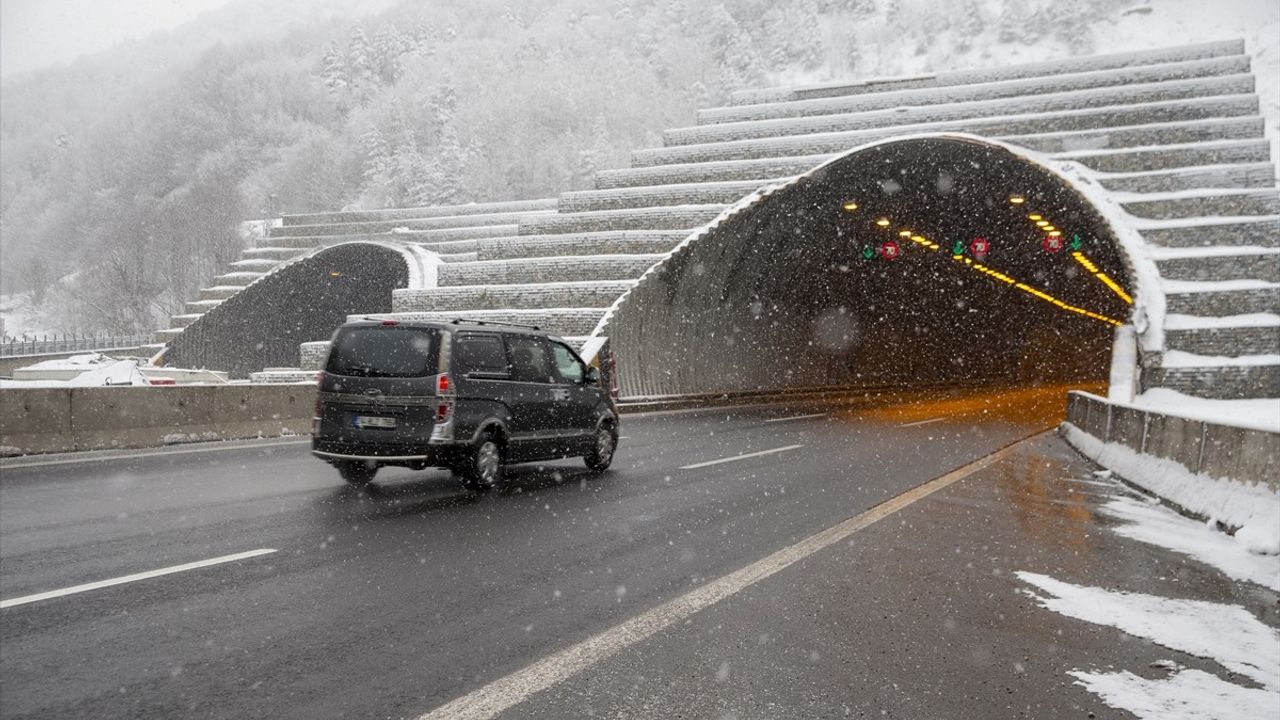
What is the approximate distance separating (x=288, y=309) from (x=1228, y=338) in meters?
47.4

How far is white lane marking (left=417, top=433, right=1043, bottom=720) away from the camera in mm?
4074

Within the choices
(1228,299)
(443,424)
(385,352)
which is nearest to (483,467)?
(443,424)

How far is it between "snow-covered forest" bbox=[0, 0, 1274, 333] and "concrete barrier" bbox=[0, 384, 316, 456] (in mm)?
88115

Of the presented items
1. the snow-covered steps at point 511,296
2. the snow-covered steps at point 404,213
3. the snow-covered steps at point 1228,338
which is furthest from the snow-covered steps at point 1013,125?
the snow-covered steps at point 404,213

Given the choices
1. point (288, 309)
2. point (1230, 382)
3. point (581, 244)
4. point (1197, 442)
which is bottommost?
point (1230, 382)

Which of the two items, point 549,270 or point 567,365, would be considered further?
point 549,270

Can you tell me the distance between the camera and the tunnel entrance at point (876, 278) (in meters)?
33.1

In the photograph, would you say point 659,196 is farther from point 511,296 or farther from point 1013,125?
point 1013,125

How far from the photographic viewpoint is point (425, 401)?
10172 millimetres

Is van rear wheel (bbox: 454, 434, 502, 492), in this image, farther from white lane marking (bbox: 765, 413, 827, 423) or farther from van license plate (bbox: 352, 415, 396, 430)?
white lane marking (bbox: 765, 413, 827, 423)

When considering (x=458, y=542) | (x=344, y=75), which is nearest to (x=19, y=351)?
(x=458, y=542)

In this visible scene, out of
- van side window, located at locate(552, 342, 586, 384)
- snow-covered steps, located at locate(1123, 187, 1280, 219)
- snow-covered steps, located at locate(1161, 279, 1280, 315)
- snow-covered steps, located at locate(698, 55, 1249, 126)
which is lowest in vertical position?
van side window, located at locate(552, 342, 586, 384)

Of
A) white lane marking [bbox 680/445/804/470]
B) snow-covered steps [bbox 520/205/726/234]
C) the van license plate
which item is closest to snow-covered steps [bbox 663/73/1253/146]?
snow-covered steps [bbox 520/205/726/234]

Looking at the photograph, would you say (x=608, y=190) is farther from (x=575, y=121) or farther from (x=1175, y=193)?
(x=575, y=121)
